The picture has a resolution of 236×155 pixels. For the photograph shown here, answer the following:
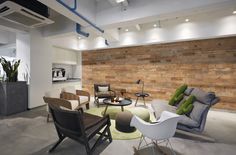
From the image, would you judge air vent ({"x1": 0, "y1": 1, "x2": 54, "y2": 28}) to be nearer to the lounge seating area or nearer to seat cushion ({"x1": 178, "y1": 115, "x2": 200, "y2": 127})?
the lounge seating area

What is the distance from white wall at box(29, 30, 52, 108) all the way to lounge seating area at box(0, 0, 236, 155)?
0.11 feet

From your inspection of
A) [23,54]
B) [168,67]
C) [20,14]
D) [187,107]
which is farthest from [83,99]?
[168,67]

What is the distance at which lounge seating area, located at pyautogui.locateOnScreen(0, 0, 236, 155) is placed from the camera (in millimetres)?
2367

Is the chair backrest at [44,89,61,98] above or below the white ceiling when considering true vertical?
below

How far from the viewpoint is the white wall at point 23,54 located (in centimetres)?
451

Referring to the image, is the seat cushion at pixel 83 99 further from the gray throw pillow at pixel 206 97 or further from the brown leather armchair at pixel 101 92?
the gray throw pillow at pixel 206 97

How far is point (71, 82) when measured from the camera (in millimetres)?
6277

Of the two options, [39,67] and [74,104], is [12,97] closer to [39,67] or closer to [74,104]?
[39,67]

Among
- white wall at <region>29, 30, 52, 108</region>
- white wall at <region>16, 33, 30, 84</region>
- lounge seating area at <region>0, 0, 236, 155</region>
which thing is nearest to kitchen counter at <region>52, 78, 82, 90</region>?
lounge seating area at <region>0, 0, 236, 155</region>

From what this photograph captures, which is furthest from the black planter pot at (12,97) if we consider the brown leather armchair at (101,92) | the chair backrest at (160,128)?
the chair backrest at (160,128)

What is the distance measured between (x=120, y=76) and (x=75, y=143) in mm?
3950

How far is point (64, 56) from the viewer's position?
6.32 m

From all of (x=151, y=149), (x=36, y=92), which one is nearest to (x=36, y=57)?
(x=36, y=92)

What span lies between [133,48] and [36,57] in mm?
3634
